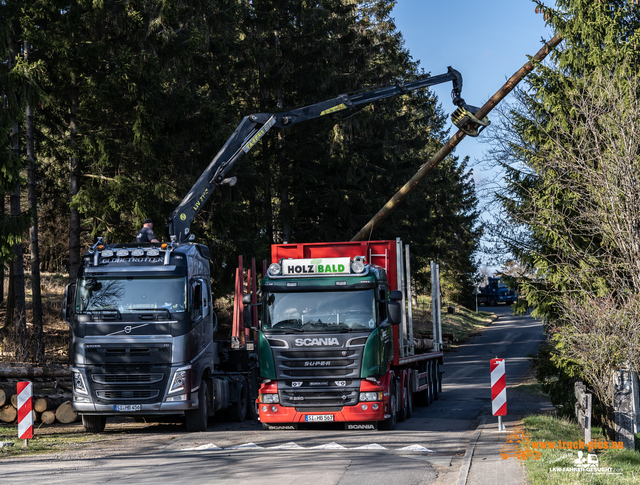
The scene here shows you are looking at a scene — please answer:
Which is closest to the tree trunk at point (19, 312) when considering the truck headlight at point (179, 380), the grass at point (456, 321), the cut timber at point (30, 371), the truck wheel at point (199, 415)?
the cut timber at point (30, 371)

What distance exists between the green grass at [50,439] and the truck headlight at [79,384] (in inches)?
33.7

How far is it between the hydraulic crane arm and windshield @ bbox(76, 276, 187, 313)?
2.43 meters

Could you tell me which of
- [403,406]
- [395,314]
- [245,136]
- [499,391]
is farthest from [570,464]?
[245,136]

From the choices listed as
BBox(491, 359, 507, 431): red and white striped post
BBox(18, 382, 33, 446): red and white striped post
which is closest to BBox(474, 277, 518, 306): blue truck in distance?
BBox(491, 359, 507, 431): red and white striped post

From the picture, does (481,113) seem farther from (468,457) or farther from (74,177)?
(74,177)

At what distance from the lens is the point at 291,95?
102 feet

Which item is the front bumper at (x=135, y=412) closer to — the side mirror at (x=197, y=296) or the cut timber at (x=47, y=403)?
the cut timber at (x=47, y=403)

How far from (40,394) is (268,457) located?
6.45 metres

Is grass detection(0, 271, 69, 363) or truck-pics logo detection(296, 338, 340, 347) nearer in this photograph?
truck-pics logo detection(296, 338, 340, 347)

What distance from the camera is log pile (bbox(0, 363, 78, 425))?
13.8m

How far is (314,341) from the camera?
12.5 meters

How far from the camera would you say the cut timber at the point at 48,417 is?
14.1 m

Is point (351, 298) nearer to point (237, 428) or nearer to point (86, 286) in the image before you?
point (237, 428)

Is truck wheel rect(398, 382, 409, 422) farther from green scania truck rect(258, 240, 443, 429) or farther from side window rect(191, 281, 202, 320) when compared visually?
side window rect(191, 281, 202, 320)
